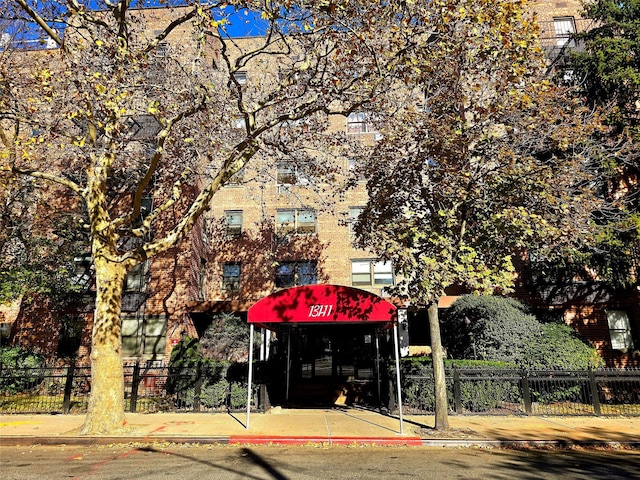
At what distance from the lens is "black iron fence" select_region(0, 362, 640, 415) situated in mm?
12219

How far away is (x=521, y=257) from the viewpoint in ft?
61.1

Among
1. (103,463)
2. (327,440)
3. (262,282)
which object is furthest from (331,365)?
(103,463)

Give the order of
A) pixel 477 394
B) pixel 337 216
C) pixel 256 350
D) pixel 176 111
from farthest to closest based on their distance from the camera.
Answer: pixel 337 216 < pixel 256 350 < pixel 477 394 < pixel 176 111

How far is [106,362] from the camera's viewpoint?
393 inches

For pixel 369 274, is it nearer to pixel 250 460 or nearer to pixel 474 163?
pixel 474 163

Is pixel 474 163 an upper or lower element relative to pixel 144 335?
upper

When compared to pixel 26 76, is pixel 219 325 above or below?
below

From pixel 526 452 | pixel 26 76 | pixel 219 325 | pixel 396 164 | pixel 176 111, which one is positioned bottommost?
pixel 526 452

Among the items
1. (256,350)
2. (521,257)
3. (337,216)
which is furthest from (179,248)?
(521,257)

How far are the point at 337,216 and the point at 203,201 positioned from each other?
1234cm

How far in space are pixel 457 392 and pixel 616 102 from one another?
12.2m

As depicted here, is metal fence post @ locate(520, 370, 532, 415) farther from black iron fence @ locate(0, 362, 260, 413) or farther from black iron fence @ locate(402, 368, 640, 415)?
black iron fence @ locate(0, 362, 260, 413)

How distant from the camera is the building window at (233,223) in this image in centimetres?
2302

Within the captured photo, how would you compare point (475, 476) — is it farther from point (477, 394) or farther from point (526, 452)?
point (477, 394)
